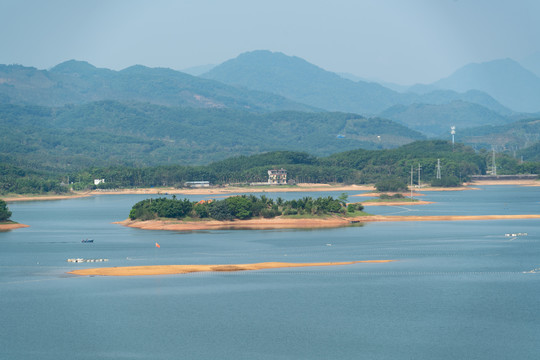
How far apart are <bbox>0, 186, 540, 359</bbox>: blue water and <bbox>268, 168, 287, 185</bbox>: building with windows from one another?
114690 millimetres

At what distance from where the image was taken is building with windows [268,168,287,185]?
7631 inches

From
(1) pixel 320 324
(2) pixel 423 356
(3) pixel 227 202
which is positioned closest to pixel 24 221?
(3) pixel 227 202

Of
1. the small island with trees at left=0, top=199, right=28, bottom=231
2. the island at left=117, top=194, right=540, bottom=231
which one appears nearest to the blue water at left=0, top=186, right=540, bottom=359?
the island at left=117, top=194, right=540, bottom=231

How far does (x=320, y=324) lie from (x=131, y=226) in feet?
177

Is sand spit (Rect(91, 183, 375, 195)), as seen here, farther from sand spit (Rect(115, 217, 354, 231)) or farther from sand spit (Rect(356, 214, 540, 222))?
sand spit (Rect(115, 217, 354, 231))

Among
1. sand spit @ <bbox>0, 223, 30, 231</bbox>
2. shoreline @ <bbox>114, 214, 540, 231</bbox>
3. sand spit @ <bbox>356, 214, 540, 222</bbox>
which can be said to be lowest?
sand spit @ <bbox>356, 214, 540, 222</bbox>

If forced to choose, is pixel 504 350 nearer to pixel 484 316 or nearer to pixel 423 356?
pixel 423 356

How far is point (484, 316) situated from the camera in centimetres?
4178

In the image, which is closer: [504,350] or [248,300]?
[504,350]

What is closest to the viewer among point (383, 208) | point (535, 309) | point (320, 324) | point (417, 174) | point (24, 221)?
point (320, 324)

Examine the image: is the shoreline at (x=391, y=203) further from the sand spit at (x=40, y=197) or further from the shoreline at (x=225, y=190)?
the sand spit at (x=40, y=197)

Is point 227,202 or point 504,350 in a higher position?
point 227,202

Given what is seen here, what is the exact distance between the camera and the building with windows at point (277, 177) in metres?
194

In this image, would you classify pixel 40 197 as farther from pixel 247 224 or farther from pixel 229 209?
pixel 247 224
